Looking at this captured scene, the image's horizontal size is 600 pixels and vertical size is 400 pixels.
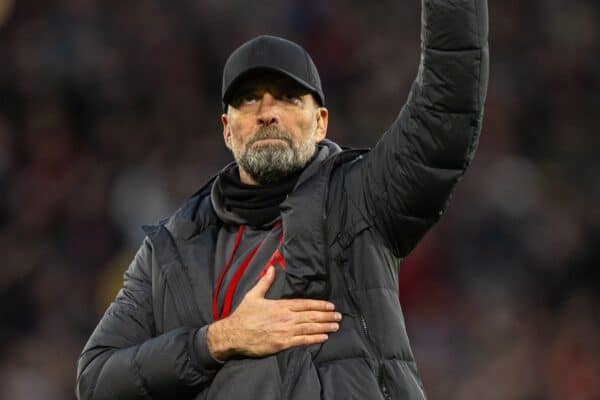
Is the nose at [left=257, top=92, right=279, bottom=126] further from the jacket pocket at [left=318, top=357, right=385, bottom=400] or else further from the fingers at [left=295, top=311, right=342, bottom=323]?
the jacket pocket at [left=318, top=357, right=385, bottom=400]

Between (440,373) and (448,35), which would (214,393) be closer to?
(448,35)

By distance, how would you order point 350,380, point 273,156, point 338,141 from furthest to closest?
point 338,141
point 273,156
point 350,380

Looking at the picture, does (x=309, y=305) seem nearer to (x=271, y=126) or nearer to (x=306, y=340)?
(x=306, y=340)

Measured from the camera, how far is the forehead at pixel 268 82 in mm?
3135

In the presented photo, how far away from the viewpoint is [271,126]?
3125 millimetres

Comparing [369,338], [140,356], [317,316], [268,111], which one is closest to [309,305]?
[317,316]

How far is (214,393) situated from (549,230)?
4.46 meters

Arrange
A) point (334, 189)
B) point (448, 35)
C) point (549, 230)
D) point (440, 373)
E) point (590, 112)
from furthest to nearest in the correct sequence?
point (590, 112)
point (549, 230)
point (440, 373)
point (334, 189)
point (448, 35)

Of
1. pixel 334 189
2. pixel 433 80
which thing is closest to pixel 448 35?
pixel 433 80

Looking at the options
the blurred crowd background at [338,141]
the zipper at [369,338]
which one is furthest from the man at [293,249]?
the blurred crowd background at [338,141]

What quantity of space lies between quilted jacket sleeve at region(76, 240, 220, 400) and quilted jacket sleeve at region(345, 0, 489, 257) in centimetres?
52

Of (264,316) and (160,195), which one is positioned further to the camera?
(160,195)

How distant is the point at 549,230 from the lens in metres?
7.05

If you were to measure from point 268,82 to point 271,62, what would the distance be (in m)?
0.06
